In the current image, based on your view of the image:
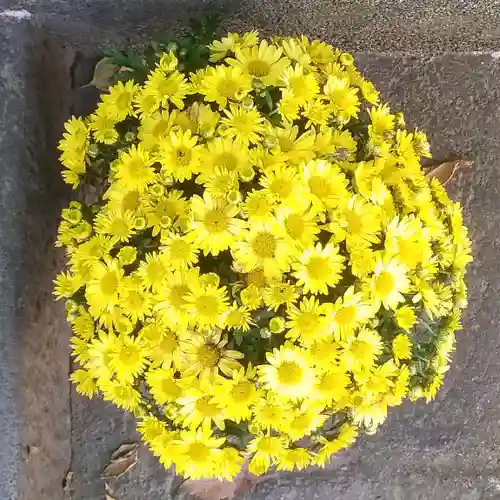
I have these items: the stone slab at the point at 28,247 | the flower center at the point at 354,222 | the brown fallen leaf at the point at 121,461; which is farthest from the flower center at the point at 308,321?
the brown fallen leaf at the point at 121,461

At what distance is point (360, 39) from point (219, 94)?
479 millimetres

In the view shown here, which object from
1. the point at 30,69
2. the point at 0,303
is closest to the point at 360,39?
the point at 30,69

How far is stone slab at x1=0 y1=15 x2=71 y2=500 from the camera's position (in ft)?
3.83

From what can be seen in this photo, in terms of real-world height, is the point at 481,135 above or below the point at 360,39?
below

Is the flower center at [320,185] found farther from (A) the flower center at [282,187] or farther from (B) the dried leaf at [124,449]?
(B) the dried leaf at [124,449]

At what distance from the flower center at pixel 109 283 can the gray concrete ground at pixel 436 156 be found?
0.32m

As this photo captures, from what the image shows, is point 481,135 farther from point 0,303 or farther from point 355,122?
point 0,303

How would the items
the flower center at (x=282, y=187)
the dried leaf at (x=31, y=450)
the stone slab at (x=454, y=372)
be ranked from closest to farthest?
1. the flower center at (x=282, y=187)
2. the dried leaf at (x=31, y=450)
3. the stone slab at (x=454, y=372)

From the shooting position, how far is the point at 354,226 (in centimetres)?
91

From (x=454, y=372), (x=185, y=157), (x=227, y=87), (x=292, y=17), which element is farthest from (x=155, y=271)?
(x=454, y=372)

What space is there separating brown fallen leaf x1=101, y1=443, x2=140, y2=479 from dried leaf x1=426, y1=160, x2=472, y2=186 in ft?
2.49

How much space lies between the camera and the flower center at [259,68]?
0.96 m

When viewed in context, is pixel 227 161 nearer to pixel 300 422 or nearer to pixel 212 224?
pixel 212 224

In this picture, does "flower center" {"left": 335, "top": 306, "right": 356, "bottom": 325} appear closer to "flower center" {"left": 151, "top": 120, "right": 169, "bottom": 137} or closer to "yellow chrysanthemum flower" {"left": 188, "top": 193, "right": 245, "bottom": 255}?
"yellow chrysanthemum flower" {"left": 188, "top": 193, "right": 245, "bottom": 255}
